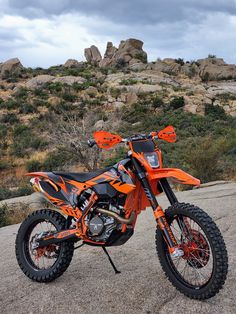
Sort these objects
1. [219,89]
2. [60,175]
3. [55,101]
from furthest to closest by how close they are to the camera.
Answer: [219,89] → [55,101] → [60,175]

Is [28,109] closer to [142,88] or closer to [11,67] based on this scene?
[142,88]

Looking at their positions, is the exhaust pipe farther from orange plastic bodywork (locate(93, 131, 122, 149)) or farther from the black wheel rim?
the black wheel rim

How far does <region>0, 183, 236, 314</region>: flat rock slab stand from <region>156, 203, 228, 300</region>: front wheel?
136 mm

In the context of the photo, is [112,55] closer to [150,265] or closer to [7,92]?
[7,92]

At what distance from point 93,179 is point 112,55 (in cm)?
6558

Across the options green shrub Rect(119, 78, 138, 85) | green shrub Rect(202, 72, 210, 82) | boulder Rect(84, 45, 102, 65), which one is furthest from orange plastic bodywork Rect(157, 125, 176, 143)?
boulder Rect(84, 45, 102, 65)

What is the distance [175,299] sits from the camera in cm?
368

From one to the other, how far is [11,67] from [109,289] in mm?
58704

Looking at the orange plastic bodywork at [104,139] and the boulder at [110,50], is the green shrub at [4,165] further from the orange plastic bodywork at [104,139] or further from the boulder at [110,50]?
the boulder at [110,50]

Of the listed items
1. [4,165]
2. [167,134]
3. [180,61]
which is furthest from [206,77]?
[167,134]

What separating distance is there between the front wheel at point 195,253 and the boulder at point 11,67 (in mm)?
55765

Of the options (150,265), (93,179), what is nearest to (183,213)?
(93,179)

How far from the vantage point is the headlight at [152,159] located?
3790 mm

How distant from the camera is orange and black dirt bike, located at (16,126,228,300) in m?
3.57
